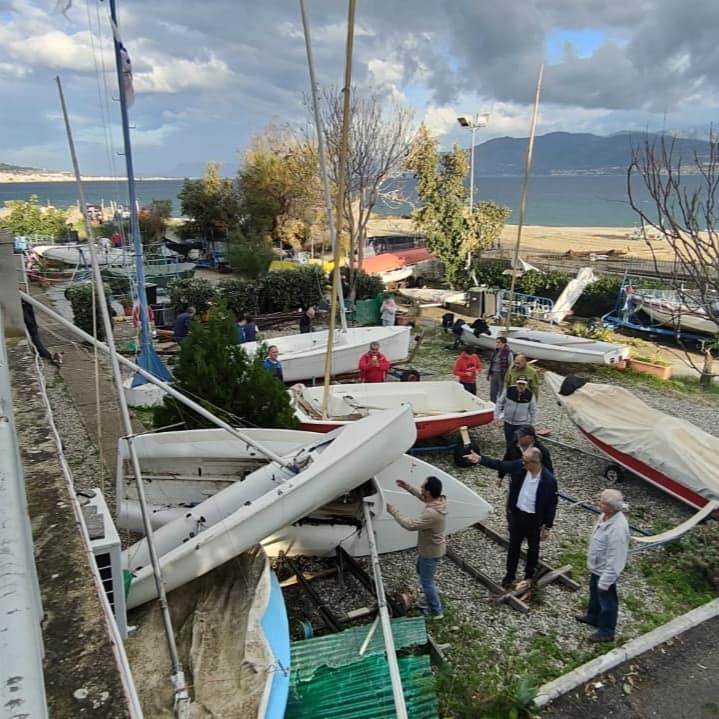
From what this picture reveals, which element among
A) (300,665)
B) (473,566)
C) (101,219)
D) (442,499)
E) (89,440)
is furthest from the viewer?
(101,219)

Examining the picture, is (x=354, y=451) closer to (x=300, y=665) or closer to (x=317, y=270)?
(x=300, y=665)

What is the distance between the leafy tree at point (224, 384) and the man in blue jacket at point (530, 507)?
297 cm

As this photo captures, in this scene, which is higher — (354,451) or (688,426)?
(354,451)

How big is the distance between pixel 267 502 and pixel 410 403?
20.7 feet

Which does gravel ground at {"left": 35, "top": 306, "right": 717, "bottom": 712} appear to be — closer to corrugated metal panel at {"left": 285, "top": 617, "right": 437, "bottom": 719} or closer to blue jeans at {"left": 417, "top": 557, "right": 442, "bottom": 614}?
blue jeans at {"left": 417, "top": 557, "right": 442, "bottom": 614}

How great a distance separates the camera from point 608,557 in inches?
221

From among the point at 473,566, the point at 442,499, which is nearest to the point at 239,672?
the point at 442,499

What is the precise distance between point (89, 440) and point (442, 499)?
6913mm

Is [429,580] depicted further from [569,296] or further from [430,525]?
[569,296]

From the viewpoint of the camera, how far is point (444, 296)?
2412 centimetres

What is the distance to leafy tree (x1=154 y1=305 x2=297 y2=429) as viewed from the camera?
798 cm

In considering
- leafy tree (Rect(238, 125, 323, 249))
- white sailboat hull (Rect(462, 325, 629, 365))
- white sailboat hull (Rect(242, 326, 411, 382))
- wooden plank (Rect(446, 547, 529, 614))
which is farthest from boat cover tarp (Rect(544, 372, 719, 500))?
leafy tree (Rect(238, 125, 323, 249))

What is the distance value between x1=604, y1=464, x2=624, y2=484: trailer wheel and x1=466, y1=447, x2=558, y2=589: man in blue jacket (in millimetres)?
3550

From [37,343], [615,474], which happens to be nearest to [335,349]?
[37,343]
